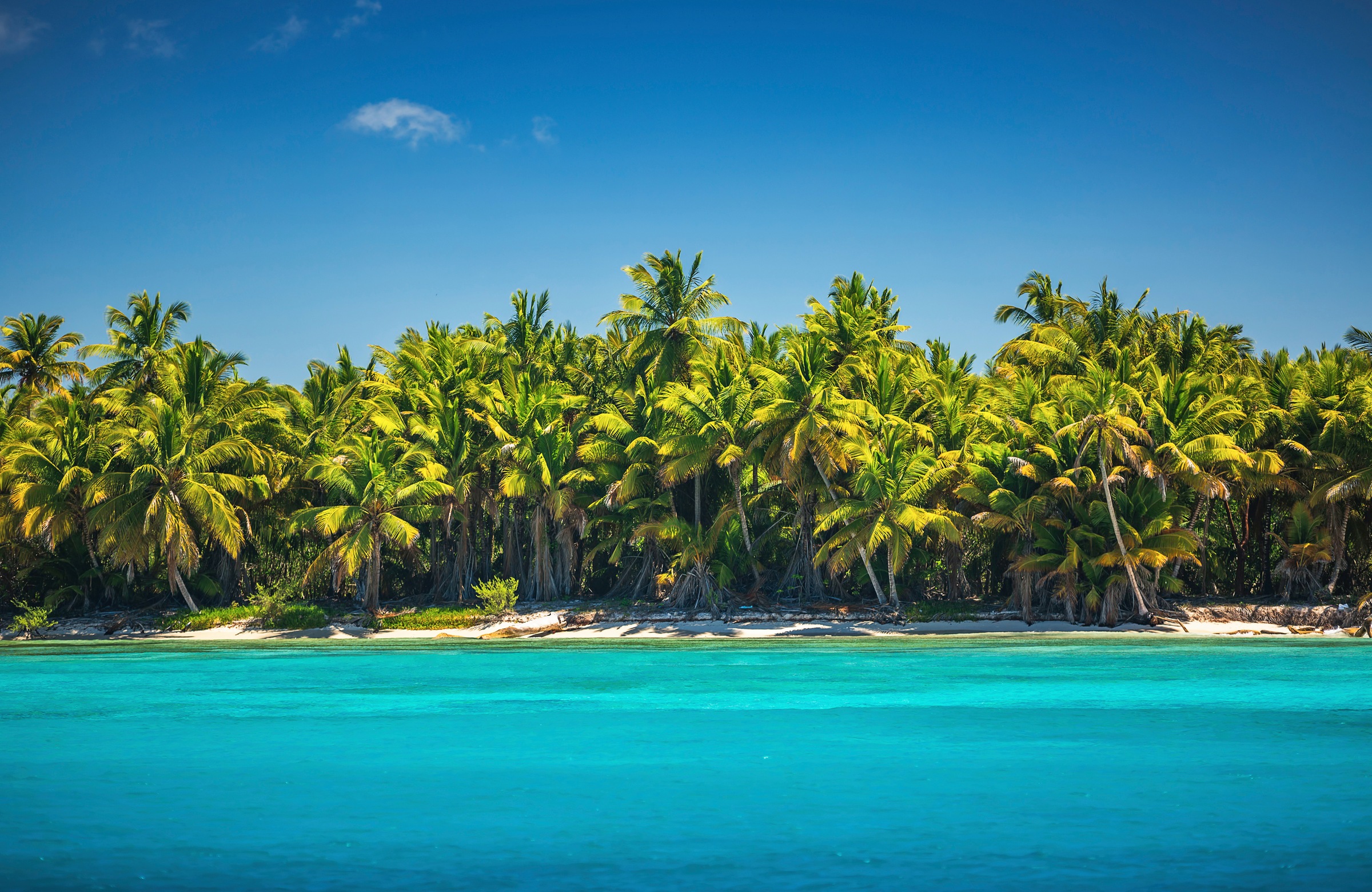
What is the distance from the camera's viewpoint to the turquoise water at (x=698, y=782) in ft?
24.0

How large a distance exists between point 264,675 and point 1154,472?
23880 mm

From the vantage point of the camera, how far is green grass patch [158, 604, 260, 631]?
33.3 meters

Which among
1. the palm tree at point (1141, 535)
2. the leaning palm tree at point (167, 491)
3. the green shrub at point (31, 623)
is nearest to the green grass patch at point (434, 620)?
the leaning palm tree at point (167, 491)

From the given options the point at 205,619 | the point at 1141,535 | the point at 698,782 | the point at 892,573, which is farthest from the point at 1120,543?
the point at 205,619

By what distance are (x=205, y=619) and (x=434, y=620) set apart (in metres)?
7.13

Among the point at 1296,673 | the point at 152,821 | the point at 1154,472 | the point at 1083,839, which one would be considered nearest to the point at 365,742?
the point at 152,821

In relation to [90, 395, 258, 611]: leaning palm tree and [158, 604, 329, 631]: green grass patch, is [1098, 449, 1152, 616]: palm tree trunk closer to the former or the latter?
[158, 604, 329, 631]: green grass patch

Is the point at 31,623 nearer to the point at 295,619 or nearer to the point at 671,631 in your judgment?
the point at 295,619

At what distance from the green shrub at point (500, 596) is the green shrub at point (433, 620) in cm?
49

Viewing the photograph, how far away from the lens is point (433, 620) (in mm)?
33812

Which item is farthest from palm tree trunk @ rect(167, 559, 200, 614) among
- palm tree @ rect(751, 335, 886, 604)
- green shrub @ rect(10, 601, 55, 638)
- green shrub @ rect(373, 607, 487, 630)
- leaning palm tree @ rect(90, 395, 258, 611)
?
palm tree @ rect(751, 335, 886, 604)

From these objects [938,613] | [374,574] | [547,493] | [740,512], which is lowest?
[938,613]

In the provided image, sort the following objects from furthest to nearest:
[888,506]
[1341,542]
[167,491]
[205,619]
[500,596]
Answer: [500,596] < [205,619] < [167,491] < [1341,542] < [888,506]

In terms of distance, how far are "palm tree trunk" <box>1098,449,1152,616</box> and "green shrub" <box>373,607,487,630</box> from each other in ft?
63.3
